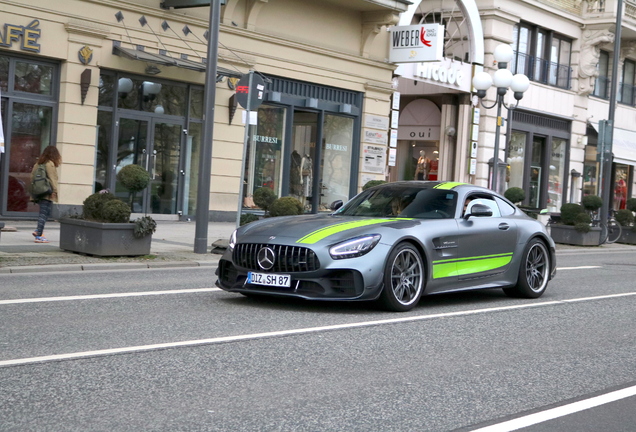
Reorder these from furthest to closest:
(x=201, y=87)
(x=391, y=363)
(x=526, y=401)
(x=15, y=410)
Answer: (x=201, y=87) < (x=391, y=363) < (x=526, y=401) < (x=15, y=410)

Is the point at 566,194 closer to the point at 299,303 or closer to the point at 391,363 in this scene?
the point at 299,303

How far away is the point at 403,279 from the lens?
29.7ft

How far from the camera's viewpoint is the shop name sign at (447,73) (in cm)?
2816

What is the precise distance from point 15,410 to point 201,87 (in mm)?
17602

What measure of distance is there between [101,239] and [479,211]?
233 inches

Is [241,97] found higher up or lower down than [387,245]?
higher up

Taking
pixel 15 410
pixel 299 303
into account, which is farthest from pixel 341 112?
pixel 15 410

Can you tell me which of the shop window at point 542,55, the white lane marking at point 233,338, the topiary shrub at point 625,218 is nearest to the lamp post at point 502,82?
the topiary shrub at point 625,218

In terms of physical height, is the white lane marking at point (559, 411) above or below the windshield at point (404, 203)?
below

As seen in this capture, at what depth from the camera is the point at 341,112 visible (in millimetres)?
25562

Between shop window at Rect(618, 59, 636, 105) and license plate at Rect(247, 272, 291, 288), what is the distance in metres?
34.0

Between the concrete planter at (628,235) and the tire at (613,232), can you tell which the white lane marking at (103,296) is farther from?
the concrete planter at (628,235)

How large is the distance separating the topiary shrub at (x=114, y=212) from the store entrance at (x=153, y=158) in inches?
257

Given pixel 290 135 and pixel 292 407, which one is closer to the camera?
pixel 292 407
